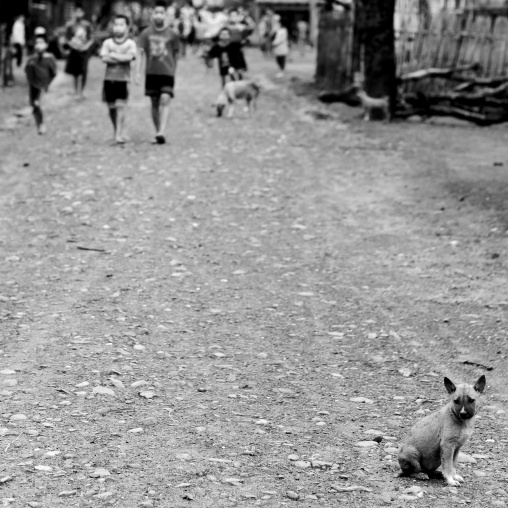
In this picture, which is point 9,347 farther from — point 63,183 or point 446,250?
point 63,183

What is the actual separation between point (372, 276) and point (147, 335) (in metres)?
2.78

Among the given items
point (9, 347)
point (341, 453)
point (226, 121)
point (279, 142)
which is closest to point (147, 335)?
point (9, 347)

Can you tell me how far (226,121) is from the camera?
21.8 m

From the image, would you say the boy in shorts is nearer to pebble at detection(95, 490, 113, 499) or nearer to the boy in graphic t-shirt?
the boy in graphic t-shirt

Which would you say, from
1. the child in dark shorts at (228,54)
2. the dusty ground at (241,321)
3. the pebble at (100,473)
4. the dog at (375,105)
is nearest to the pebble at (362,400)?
the dusty ground at (241,321)

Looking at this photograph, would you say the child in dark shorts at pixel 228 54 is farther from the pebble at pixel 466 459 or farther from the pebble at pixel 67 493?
the pebble at pixel 67 493

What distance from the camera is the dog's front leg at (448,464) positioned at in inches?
227

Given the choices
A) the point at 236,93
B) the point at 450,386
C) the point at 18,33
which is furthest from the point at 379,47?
the point at 450,386

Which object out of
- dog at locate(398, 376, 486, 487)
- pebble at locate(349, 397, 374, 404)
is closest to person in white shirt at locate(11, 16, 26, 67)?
pebble at locate(349, 397, 374, 404)

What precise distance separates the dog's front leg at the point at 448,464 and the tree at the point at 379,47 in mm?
17206

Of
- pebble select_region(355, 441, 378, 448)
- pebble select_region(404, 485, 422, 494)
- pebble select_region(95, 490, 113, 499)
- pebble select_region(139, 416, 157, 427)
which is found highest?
pebble select_region(404, 485, 422, 494)

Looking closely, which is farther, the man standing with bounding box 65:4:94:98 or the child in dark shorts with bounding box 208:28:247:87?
the man standing with bounding box 65:4:94:98

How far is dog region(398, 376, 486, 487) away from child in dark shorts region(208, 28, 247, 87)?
757 inches

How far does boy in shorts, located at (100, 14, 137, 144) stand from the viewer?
54.9 feet
